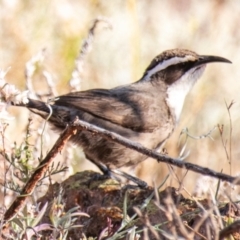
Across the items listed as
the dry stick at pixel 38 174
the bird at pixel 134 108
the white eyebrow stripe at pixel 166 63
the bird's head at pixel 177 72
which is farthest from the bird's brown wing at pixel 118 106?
the dry stick at pixel 38 174

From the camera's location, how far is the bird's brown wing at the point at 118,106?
625 centimetres

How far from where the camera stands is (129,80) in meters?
8.61

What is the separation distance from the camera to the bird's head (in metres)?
6.93

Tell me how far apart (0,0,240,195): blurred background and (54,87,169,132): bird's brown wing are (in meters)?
0.71

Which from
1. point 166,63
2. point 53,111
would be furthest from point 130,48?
point 53,111

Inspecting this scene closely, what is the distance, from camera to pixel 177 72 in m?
7.11

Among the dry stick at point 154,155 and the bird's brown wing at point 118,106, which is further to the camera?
the bird's brown wing at point 118,106

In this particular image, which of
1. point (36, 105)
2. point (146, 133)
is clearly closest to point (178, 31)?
point (146, 133)

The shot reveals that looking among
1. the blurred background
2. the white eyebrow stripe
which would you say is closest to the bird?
the white eyebrow stripe

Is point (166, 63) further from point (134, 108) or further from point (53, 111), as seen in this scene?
point (53, 111)

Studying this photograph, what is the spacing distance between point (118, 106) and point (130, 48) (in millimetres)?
2111

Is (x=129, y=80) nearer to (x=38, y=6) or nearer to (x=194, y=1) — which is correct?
(x=38, y=6)

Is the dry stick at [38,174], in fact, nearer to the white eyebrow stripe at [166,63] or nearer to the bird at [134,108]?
the bird at [134,108]

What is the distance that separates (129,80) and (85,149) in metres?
2.47
